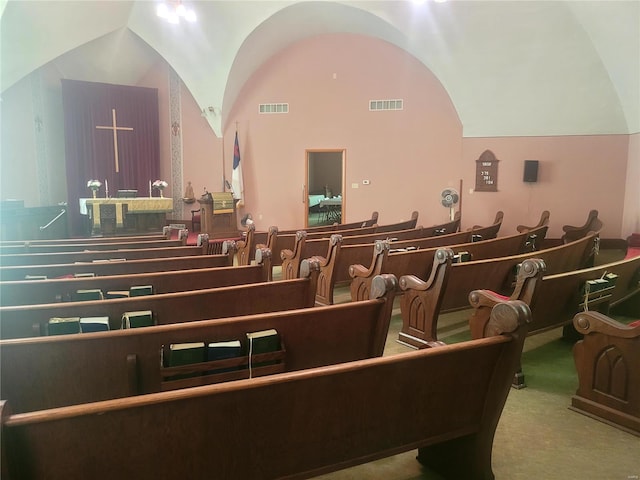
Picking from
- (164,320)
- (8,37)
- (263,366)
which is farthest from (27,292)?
(8,37)

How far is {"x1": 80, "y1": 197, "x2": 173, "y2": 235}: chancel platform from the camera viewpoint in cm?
851

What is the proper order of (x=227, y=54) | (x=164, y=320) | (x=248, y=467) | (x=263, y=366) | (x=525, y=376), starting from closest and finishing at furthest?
(x=248, y=467) → (x=263, y=366) → (x=164, y=320) → (x=525, y=376) → (x=227, y=54)

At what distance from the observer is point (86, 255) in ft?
12.8

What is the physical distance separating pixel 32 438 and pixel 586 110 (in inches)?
339

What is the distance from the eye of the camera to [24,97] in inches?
360

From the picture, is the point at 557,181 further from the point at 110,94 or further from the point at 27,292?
the point at 110,94

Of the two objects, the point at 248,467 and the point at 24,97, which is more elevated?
the point at 24,97

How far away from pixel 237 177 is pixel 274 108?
1702 mm

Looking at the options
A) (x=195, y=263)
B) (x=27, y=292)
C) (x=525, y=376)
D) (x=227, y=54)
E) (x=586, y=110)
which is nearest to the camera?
(x=27, y=292)

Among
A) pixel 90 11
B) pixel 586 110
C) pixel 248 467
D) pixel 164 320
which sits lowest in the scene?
pixel 248 467

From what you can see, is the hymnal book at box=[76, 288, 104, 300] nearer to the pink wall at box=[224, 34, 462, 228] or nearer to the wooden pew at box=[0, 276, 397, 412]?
the wooden pew at box=[0, 276, 397, 412]

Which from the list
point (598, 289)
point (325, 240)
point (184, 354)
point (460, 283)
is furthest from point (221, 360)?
point (325, 240)

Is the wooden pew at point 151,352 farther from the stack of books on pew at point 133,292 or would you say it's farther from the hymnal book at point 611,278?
the hymnal book at point 611,278

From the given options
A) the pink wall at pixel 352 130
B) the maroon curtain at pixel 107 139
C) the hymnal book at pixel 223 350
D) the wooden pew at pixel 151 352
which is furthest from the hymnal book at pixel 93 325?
the maroon curtain at pixel 107 139
